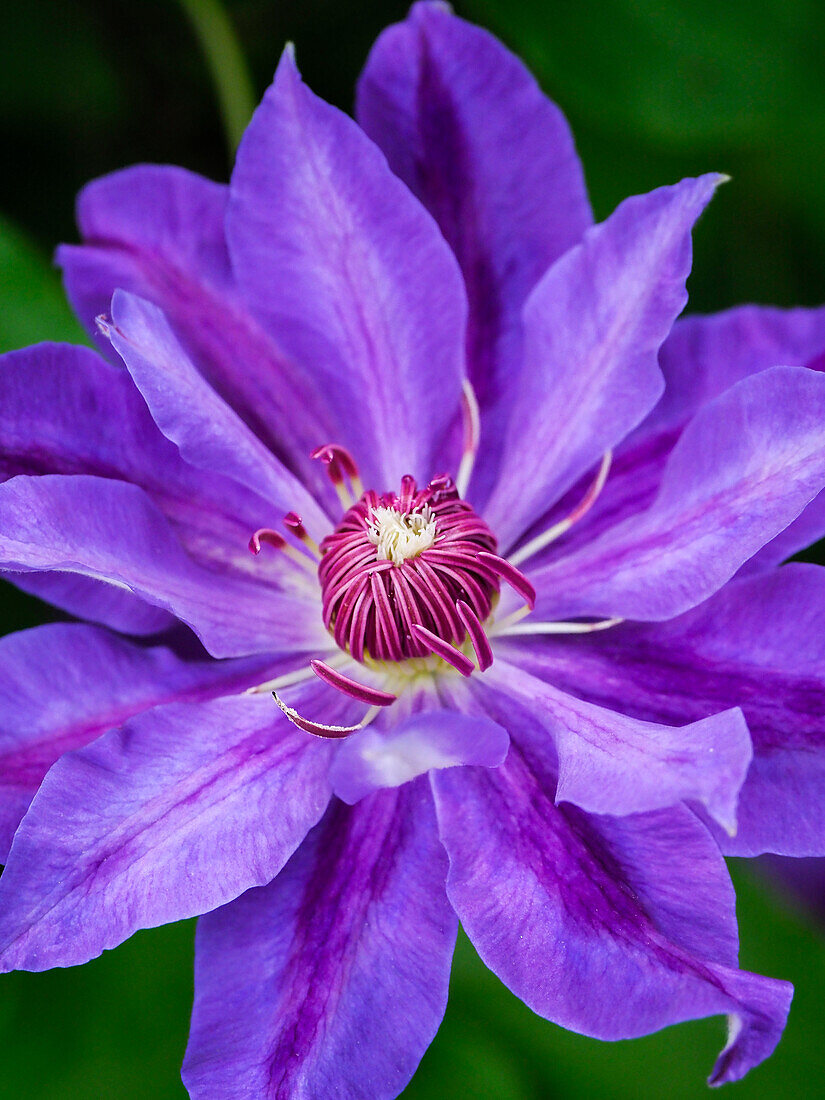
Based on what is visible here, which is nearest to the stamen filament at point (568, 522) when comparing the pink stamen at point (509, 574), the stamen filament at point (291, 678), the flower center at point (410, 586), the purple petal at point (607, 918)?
the flower center at point (410, 586)

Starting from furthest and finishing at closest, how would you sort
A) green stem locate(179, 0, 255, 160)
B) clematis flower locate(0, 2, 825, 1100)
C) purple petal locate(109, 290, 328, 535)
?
green stem locate(179, 0, 255, 160)
purple petal locate(109, 290, 328, 535)
clematis flower locate(0, 2, 825, 1100)

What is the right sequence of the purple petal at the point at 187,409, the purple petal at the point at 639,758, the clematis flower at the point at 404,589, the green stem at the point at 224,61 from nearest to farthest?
the purple petal at the point at 639,758, the clematis flower at the point at 404,589, the purple petal at the point at 187,409, the green stem at the point at 224,61

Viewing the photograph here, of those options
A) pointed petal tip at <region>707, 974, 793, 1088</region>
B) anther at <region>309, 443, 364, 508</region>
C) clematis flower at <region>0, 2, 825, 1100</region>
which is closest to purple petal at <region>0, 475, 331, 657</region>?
clematis flower at <region>0, 2, 825, 1100</region>

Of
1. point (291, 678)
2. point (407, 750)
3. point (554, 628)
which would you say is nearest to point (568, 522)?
point (554, 628)

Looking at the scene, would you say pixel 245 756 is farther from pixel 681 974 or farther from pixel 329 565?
pixel 681 974

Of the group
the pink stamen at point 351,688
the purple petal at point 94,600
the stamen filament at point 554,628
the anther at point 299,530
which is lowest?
the stamen filament at point 554,628

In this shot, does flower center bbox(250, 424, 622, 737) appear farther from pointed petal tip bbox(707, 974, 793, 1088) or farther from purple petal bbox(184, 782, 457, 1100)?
pointed petal tip bbox(707, 974, 793, 1088)

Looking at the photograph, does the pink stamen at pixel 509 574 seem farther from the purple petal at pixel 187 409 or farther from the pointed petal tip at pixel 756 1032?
the pointed petal tip at pixel 756 1032

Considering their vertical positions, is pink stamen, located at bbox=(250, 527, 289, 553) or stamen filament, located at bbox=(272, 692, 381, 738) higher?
pink stamen, located at bbox=(250, 527, 289, 553)

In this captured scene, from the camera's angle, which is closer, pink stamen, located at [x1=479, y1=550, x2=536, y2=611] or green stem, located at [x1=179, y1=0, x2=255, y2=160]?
pink stamen, located at [x1=479, y1=550, x2=536, y2=611]
